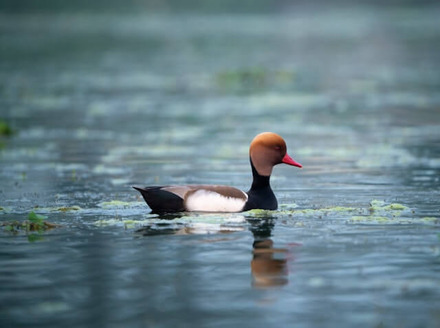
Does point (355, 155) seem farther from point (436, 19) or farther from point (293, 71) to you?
point (436, 19)

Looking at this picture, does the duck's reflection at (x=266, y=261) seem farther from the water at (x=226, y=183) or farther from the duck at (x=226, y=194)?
the duck at (x=226, y=194)

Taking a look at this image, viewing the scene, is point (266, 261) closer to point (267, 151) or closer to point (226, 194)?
point (226, 194)

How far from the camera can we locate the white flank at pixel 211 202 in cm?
1210

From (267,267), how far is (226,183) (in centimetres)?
579

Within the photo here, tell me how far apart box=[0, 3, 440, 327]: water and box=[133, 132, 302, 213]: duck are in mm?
184

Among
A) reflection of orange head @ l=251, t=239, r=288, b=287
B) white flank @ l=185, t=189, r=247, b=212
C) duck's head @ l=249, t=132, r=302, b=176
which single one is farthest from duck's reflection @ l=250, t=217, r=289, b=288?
duck's head @ l=249, t=132, r=302, b=176

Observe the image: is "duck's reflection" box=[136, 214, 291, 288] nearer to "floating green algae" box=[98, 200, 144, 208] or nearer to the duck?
the duck

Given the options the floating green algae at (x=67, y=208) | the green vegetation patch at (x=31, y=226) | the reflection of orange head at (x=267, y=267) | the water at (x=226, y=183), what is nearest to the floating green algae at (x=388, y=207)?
the water at (x=226, y=183)

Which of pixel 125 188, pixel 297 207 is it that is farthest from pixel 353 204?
pixel 125 188

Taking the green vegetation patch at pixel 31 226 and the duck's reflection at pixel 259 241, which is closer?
the duck's reflection at pixel 259 241

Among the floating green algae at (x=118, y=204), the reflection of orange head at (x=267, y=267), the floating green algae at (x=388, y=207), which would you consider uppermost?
the floating green algae at (x=118, y=204)

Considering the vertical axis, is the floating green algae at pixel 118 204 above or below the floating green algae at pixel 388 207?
above

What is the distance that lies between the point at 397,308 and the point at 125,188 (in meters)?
7.29

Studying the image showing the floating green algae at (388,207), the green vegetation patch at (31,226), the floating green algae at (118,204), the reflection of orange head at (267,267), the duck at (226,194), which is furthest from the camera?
the floating green algae at (118,204)
